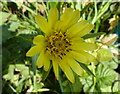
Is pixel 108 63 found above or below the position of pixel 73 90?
above

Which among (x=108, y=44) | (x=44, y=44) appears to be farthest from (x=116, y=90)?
(x=44, y=44)

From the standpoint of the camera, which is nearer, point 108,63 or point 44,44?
point 44,44

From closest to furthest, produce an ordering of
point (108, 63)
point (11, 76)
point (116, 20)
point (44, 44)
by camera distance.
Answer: point (44, 44), point (11, 76), point (108, 63), point (116, 20)

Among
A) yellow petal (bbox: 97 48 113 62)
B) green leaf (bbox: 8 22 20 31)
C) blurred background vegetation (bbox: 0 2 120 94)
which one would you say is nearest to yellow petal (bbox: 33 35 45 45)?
blurred background vegetation (bbox: 0 2 120 94)

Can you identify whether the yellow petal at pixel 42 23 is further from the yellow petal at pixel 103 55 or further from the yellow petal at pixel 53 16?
the yellow petal at pixel 103 55

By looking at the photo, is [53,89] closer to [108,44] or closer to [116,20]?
[108,44]

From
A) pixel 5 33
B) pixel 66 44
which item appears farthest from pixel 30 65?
pixel 66 44
